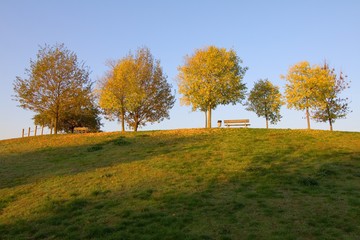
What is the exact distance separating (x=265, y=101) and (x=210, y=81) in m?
16.1

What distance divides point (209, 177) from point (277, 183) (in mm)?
3624

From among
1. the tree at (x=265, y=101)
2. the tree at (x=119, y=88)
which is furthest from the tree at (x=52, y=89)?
the tree at (x=265, y=101)

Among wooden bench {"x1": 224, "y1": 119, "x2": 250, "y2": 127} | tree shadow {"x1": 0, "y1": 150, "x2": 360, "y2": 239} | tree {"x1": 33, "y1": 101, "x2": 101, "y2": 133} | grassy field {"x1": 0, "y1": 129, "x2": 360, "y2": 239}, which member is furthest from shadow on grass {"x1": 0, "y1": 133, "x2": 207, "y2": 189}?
tree {"x1": 33, "y1": 101, "x2": 101, "y2": 133}

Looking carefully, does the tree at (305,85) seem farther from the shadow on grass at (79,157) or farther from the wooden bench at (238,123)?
the shadow on grass at (79,157)

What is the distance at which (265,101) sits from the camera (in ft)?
192

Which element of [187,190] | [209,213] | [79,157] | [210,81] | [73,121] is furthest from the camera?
[73,121]

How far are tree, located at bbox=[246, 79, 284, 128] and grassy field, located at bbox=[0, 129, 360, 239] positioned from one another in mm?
29092

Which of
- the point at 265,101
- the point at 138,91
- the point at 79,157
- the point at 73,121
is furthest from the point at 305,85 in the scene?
the point at 73,121

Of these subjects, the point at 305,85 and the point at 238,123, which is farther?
the point at 305,85

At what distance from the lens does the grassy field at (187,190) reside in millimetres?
11234

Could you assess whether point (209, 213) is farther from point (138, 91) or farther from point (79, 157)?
point (138, 91)

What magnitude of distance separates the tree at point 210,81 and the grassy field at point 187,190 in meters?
17.7

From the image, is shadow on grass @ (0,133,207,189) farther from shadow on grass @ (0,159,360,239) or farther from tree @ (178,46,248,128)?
tree @ (178,46,248,128)

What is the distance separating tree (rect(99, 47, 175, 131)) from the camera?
5078cm
